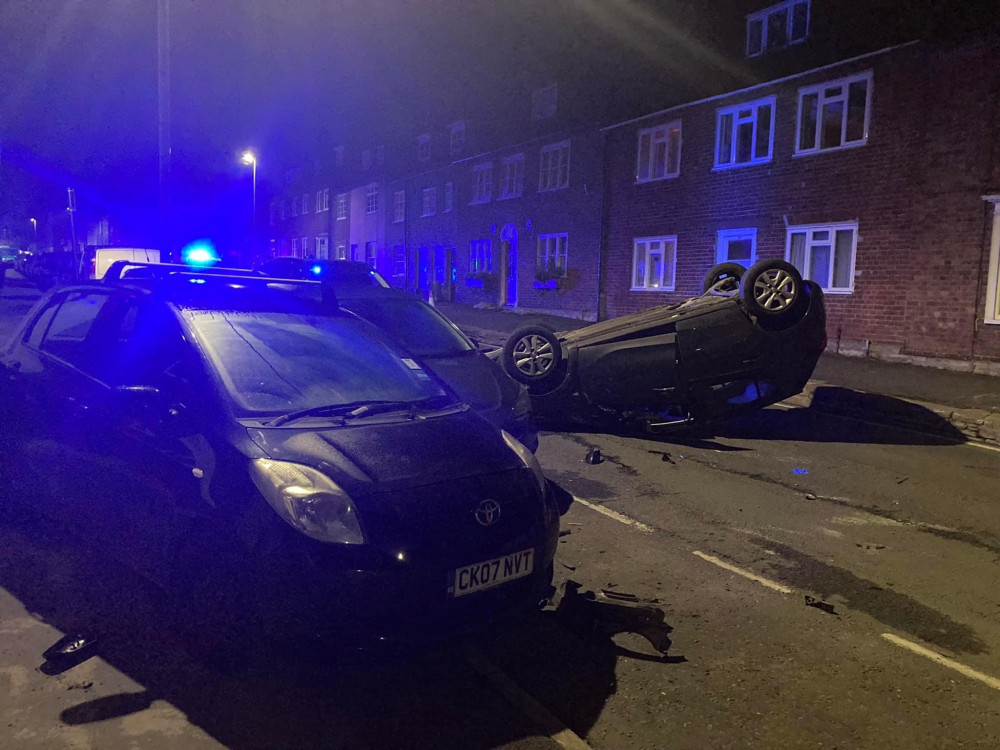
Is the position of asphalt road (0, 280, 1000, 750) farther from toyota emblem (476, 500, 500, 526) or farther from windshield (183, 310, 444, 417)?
windshield (183, 310, 444, 417)

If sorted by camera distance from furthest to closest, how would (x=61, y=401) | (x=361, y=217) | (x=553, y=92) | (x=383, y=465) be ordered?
(x=361, y=217) → (x=553, y=92) → (x=61, y=401) → (x=383, y=465)

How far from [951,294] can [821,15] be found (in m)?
7.34

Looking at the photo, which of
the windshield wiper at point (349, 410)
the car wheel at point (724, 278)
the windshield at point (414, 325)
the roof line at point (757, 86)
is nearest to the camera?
the windshield wiper at point (349, 410)

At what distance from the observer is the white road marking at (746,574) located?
4.35 metres

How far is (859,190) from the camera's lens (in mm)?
15516

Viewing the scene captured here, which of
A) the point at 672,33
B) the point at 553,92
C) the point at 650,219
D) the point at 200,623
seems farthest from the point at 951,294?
the point at 553,92

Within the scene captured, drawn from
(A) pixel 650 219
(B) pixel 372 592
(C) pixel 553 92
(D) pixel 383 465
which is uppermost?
(C) pixel 553 92

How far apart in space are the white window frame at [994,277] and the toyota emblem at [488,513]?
44.4ft

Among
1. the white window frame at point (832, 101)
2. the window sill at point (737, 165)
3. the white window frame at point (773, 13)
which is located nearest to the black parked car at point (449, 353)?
the white window frame at point (832, 101)

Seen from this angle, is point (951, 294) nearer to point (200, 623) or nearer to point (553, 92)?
point (200, 623)

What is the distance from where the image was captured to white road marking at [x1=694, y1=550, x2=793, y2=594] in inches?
171

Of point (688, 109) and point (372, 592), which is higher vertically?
point (688, 109)

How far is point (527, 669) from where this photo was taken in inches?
133

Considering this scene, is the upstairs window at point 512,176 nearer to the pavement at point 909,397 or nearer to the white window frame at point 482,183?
the white window frame at point 482,183
